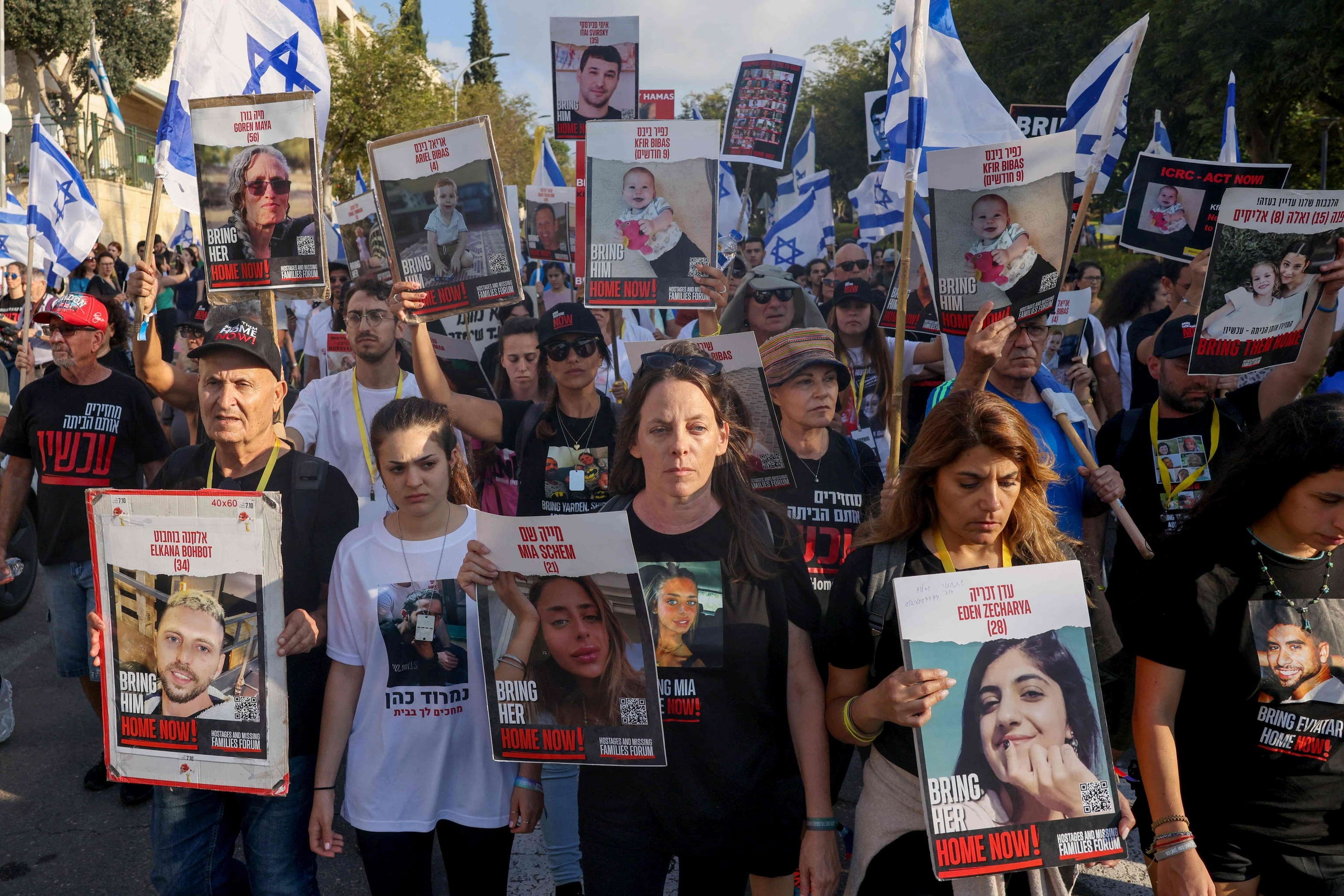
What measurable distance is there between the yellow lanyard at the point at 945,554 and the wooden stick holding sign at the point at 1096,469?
97 centimetres

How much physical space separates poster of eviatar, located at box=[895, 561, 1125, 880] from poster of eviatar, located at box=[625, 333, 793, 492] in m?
1.37

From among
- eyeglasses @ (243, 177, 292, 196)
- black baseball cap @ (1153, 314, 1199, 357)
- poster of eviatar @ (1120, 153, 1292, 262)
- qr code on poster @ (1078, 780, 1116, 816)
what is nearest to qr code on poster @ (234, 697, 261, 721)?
qr code on poster @ (1078, 780, 1116, 816)

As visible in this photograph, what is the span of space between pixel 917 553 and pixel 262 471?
202 cm

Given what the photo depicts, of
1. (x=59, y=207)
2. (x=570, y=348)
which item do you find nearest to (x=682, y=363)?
(x=570, y=348)

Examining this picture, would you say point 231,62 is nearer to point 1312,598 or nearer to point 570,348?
point 570,348

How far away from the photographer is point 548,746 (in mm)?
2611

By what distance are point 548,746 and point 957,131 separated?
334 centimetres

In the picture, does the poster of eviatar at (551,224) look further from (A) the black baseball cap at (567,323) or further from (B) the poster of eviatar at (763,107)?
(A) the black baseball cap at (567,323)

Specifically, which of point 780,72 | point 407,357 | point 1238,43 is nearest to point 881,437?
point 407,357

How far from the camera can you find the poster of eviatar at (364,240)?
26.3 feet

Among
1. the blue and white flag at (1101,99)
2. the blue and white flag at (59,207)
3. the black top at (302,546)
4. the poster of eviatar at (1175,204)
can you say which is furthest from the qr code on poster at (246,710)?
the blue and white flag at (59,207)

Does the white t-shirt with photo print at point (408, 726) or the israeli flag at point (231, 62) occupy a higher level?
the israeli flag at point (231, 62)

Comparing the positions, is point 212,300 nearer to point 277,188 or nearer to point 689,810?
point 277,188

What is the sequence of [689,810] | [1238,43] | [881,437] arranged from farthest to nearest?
Answer: [1238,43] < [881,437] < [689,810]
